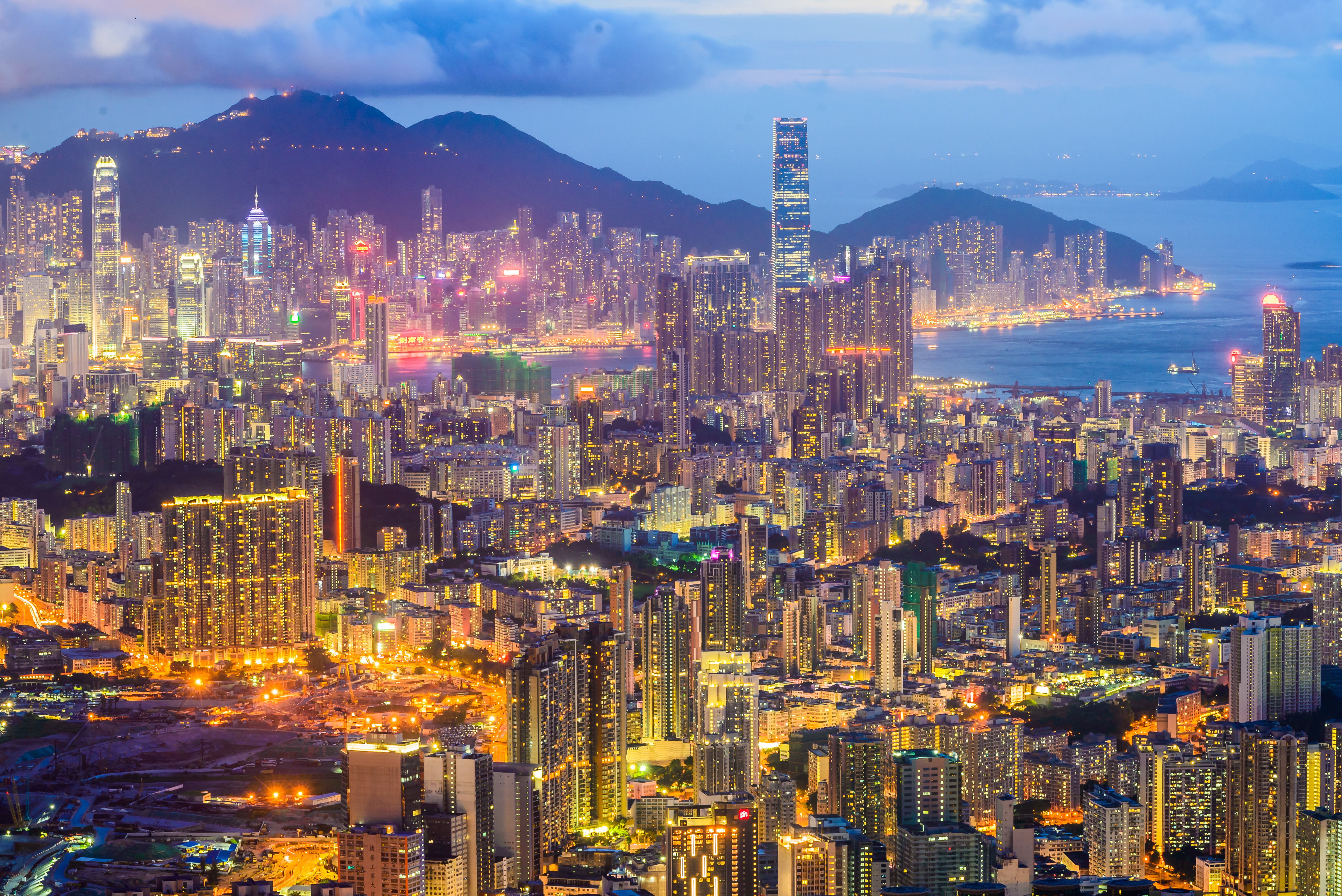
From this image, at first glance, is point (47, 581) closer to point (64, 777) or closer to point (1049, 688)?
point (64, 777)

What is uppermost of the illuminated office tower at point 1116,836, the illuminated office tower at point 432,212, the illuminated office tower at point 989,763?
the illuminated office tower at point 432,212

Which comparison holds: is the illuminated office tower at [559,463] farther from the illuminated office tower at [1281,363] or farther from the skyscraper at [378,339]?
the illuminated office tower at [1281,363]

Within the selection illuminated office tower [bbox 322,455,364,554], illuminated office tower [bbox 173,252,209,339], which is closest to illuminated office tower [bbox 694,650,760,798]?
illuminated office tower [bbox 322,455,364,554]

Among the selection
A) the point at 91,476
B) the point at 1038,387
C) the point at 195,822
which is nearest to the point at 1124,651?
the point at 195,822

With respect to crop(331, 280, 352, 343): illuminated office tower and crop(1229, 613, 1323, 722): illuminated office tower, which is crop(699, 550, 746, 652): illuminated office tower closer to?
crop(1229, 613, 1323, 722): illuminated office tower

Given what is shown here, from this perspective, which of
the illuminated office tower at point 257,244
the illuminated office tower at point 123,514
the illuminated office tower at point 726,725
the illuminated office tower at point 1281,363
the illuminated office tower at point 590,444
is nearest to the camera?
the illuminated office tower at point 726,725

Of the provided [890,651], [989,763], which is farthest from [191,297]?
[989,763]

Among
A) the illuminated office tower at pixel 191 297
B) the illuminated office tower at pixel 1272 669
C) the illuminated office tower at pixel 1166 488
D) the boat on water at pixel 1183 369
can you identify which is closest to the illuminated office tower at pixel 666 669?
the illuminated office tower at pixel 1272 669
